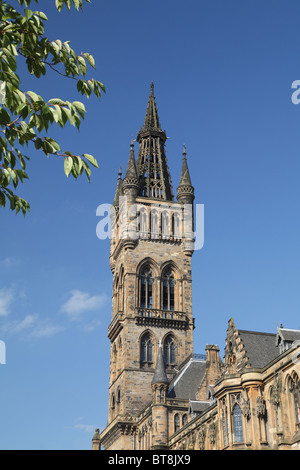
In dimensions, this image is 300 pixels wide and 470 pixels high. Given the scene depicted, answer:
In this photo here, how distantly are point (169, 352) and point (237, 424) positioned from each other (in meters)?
29.2

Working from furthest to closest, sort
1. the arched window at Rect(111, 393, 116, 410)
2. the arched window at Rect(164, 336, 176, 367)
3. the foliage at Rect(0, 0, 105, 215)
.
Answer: the arched window at Rect(111, 393, 116, 410)
the arched window at Rect(164, 336, 176, 367)
the foliage at Rect(0, 0, 105, 215)

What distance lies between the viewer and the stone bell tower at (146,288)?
64938mm

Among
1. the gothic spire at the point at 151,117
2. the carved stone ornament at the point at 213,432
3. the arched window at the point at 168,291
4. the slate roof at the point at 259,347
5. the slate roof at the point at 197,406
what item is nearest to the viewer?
the slate roof at the point at 259,347

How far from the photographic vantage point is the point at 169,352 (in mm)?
67375

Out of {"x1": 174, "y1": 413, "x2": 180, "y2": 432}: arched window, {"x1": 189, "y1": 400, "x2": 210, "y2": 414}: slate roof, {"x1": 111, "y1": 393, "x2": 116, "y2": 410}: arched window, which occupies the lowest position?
{"x1": 174, "y1": 413, "x2": 180, "y2": 432}: arched window

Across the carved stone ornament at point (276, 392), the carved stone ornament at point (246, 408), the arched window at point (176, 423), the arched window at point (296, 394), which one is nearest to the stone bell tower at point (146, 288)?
the arched window at point (176, 423)

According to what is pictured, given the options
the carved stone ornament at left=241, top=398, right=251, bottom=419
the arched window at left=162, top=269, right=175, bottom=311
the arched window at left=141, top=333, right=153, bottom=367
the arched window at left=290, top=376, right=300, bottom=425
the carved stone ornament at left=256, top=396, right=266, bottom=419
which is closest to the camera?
the arched window at left=290, top=376, right=300, bottom=425

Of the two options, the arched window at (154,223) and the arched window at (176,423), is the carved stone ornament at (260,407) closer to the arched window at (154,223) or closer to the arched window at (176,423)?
the arched window at (176,423)

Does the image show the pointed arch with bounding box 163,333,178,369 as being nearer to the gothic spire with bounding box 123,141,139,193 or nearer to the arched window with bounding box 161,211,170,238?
the arched window with bounding box 161,211,170,238

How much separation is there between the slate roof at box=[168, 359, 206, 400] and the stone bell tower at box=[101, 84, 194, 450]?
2968 millimetres

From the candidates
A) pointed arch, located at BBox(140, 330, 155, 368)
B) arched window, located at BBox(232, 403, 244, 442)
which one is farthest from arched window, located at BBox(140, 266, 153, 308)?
arched window, located at BBox(232, 403, 244, 442)

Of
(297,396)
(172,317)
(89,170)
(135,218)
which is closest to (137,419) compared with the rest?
(172,317)

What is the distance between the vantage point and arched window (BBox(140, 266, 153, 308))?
2744 inches

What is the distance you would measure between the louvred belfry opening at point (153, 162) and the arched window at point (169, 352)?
61.9 feet
